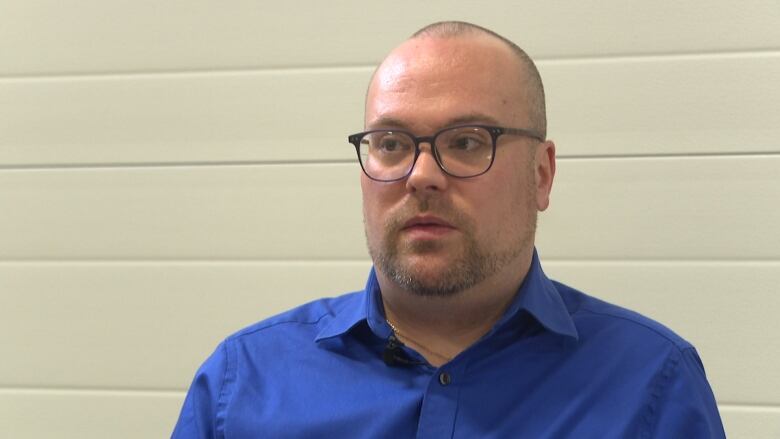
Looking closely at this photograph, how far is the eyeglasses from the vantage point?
4.20ft

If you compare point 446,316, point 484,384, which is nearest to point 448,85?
point 446,316

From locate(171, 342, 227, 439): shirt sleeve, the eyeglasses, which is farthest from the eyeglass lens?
locate(171, 342, 227, 439): shirt sleeve

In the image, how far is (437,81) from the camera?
1313 millimetres

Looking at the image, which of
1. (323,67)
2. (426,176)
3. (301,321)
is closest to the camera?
(426,176)

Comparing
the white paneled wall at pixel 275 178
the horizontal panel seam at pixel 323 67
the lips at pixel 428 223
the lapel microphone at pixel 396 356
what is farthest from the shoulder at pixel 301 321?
the horizontal panel seam at pixel 323 67

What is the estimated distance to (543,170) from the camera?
144 cm

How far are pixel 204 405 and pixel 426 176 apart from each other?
580 mm

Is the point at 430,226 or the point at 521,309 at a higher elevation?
the point at 430,226

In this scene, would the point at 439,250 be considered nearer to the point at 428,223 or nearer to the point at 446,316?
the point at 428,223

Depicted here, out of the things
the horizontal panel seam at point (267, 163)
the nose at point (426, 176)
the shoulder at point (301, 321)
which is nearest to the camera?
the nose at point (426, 176)

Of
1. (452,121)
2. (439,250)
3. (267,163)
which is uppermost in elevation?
(452,121)

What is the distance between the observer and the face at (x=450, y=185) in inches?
49.9

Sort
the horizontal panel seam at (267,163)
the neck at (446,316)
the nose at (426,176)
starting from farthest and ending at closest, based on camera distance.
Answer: the horizontal panel seam at (267,163) < the neck at (446,316) < the nose at (426,176)

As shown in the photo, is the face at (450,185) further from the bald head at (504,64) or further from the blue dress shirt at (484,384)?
the blue dress shirt at (484,384)
